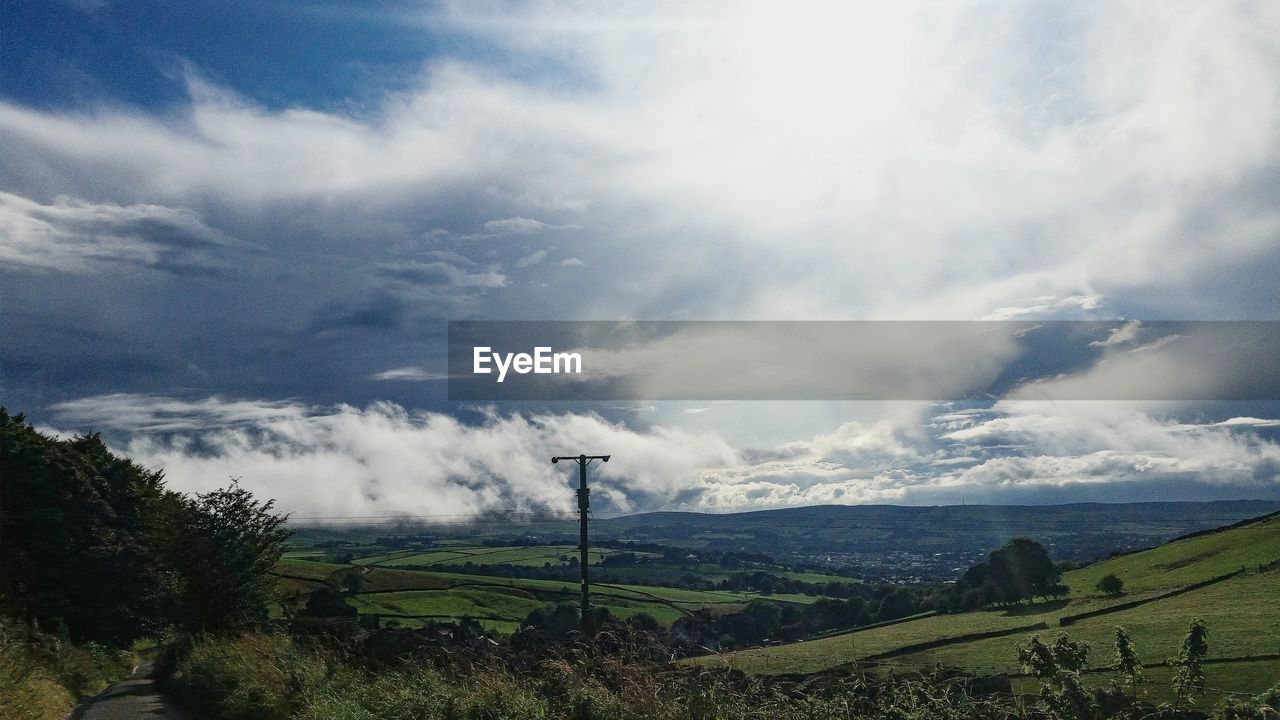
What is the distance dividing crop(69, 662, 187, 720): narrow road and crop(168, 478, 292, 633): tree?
10.7 feet

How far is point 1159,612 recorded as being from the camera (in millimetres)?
64438

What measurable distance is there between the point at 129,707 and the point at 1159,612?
226 ft

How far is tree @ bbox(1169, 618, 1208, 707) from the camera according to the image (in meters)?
6.73

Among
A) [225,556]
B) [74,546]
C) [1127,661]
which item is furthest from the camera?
[74,546]

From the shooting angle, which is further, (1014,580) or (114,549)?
(1014,580)

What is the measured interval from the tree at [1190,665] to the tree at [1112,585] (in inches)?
2937

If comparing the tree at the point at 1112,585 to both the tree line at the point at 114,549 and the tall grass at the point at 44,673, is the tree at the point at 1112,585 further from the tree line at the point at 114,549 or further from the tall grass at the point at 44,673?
the tall grass at the point at 44,673

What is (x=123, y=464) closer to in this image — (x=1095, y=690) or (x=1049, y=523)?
(x=1095, y=690)

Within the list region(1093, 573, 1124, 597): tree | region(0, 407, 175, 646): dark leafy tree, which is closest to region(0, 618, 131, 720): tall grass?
region(0, 407, 175, 646): dark leafy tree

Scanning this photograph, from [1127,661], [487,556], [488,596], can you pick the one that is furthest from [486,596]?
[1127,661]

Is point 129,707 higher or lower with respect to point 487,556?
higher

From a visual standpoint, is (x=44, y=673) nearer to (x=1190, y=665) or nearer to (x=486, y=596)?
(x=1190, y=665)

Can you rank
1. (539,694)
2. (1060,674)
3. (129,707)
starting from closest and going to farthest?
(1060,674)
(539,694)
(129,707)

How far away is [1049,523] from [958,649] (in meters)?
122
